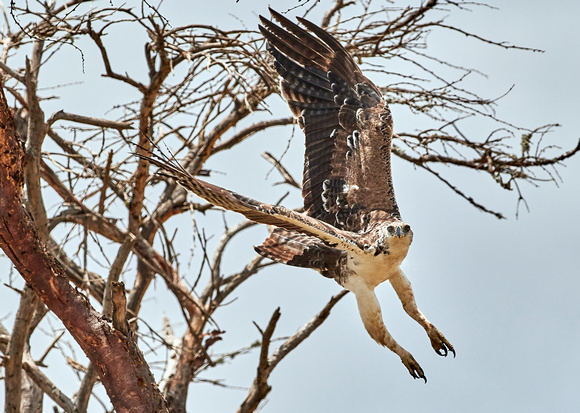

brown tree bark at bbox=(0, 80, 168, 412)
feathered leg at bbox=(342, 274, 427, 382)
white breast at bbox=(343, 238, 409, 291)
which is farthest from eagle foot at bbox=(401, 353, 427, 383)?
brown tree bark at bbox=(0, 80, 168, 412)

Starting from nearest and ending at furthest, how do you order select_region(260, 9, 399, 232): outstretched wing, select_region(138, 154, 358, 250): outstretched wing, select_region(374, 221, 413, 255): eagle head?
select_region(138, 154, 358, 250): outstretched wing, select_region(374, 221, 413, 255): eagle head, select_region(260, 9, 399, 232): outstretched wing

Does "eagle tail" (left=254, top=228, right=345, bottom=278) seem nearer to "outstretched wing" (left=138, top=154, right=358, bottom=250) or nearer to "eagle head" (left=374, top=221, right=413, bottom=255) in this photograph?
"eagle head" (left=374, top=221, right=413, bottom=255)

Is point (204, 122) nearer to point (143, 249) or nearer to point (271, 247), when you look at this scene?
point (143, 249)

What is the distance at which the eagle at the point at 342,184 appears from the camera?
464 centimetres

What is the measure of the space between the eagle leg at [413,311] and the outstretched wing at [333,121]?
0.54m

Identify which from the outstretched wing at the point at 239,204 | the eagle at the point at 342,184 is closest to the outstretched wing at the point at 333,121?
the eagle at the point at 342,184

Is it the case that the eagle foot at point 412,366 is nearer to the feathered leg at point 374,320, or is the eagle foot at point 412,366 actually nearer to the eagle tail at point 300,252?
the feathered leg at point 374,320

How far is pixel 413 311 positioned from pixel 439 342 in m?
0.25

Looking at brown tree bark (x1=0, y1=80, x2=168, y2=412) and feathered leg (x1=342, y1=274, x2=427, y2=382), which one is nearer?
brown tree bark (x1=0, y1=80, x2=168, y2=412)

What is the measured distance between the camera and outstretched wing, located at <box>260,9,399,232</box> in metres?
5.49

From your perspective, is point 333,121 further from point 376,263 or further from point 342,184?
point 376,263

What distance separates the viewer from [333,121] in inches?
229

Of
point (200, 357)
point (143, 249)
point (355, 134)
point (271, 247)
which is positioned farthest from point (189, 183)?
point (200, 357)

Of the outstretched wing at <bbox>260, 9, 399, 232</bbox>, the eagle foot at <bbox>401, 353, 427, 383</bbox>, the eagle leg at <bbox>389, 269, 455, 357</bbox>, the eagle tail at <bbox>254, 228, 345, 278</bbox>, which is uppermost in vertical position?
the outstretched wing at <bbox>260, 9, 399, 232</bbox>
